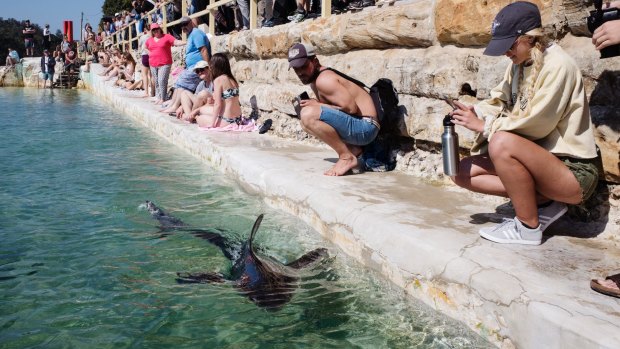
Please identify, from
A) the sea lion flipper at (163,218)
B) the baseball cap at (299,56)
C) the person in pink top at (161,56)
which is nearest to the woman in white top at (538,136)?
the baseball cap at (299,56)

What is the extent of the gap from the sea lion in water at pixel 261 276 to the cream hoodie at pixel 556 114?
1314 millimetres

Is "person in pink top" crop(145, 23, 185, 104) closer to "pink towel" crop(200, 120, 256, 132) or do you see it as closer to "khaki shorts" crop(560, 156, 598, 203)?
"pink towel" crop(200, 120, 256, 132)

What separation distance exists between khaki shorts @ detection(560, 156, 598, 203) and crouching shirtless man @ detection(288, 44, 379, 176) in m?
2.06

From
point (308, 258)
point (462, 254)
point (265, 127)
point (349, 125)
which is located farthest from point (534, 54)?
point (265, 127)

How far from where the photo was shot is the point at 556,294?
224 cm

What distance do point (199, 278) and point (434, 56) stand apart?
2608mm

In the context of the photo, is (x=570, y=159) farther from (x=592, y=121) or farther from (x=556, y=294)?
(x=556, y=294)

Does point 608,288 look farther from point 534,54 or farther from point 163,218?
point 163,218

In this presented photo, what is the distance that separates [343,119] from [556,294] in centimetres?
267

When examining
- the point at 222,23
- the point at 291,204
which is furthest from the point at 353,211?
the point at 222,23

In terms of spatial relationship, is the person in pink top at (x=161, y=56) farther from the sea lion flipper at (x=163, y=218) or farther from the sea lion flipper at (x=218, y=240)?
the sea lion flipper at (x=218, y=240)

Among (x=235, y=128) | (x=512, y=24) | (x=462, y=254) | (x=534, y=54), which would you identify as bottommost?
(x=462, y=254)

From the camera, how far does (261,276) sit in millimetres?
3062

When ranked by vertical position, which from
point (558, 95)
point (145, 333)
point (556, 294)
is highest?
point (558, 95)
